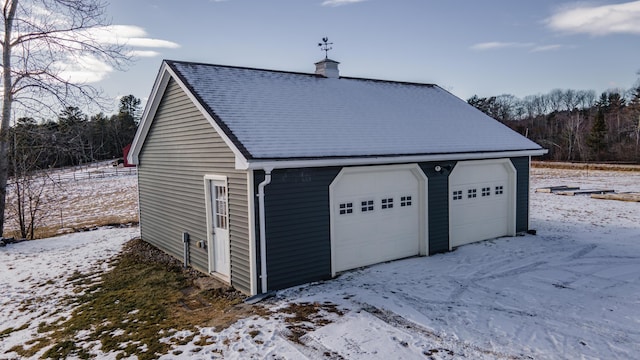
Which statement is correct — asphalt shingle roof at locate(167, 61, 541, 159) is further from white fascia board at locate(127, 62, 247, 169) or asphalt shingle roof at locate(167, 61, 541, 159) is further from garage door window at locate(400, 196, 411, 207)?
garage door window at locate(400, 196, 411, 207)

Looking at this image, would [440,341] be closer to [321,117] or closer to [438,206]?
[438,206]

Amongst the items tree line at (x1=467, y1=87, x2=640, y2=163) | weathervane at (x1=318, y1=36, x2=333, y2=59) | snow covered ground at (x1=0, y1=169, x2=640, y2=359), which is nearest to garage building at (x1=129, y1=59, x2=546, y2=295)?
weathervane at (x1=318, y1=36, x2=333, y2=59)

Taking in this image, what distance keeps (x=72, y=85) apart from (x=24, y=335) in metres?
10.1

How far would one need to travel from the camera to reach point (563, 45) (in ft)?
119

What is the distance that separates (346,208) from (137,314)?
15.1 feet

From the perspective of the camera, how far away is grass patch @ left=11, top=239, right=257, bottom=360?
19.6ft

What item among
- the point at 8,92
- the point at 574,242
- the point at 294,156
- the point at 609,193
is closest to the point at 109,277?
the point at 294,156

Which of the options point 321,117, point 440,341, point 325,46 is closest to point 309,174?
point 321,117

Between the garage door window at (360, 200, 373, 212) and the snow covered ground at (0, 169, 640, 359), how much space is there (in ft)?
4.41

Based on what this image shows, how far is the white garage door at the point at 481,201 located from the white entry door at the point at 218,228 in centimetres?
589

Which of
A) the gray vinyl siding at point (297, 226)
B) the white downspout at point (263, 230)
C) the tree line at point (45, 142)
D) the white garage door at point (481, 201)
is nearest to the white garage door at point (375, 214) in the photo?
the gray vinyl siding at point (297, 226)

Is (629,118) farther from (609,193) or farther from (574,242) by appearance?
(574,242)

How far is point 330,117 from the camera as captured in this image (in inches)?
388

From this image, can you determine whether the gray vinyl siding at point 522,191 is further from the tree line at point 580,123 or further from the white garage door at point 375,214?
the tree line at point 580,123
